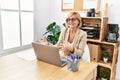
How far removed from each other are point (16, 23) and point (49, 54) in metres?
1.66

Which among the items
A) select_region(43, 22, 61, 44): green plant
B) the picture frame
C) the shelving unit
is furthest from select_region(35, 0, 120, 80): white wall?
the shelving unit

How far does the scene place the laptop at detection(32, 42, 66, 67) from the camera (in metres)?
1.26

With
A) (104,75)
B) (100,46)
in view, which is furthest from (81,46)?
(104,75)

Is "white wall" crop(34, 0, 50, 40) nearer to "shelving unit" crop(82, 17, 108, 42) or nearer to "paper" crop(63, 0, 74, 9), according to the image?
"paper" crop(63, 0, 74, 9)

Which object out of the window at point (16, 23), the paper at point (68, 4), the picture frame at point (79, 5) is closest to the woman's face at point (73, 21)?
the picture frame at point (79, 5)

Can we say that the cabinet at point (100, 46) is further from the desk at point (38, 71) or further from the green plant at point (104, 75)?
the desk at point (38, 71)

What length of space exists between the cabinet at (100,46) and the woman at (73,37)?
2.00 ft

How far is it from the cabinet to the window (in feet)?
4.20

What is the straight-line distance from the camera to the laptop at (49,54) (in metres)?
1.26

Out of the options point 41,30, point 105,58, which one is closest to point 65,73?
point 105,58

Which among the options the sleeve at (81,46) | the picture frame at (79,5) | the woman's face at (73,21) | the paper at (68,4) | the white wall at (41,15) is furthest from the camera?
the white wall at (41,15)

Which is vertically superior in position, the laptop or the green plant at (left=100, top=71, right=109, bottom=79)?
the laptop

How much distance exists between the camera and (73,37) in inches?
73.0

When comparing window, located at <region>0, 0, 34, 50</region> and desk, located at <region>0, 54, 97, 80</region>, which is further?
window, located at <region>0, 0, 34, 50</region>
